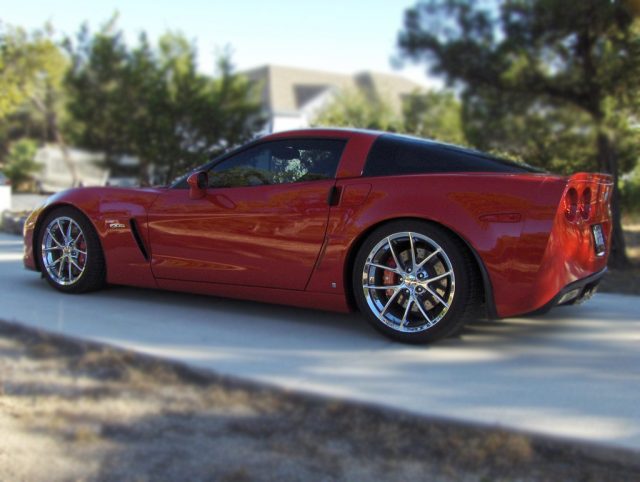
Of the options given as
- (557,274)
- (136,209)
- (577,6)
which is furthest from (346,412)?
(577,6)

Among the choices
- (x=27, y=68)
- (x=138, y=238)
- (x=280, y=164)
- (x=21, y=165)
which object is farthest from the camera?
(x=21, y=165)

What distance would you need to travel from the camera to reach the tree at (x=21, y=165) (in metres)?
29.0

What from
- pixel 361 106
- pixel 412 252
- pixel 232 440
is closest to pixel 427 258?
pixel 412 252

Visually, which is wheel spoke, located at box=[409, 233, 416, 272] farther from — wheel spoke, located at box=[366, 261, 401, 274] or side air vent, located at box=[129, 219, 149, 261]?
side air vent, located at box=[129, 219, 149, 261]

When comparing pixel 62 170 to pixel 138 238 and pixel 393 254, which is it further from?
pixel 393 254

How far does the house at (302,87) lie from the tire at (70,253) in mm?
32437

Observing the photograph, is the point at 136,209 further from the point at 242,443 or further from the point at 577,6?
the point at 577,6

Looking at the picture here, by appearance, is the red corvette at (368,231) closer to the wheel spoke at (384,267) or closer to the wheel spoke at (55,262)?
the wheel spoke at (384,267)

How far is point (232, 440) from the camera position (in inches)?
93.4

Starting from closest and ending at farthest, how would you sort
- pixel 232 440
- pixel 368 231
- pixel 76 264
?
1. pixel 232 440
2. pixel 368 231
3. pixel 76 264

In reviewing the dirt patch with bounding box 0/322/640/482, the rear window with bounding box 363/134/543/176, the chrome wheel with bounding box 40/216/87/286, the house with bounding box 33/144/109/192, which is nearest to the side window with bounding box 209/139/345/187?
the rear window with bounding box 363/134/543/176

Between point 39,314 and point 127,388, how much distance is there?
164 centimetres

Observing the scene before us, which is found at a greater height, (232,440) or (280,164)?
(280,164)

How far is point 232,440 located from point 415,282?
1556 millimetres
